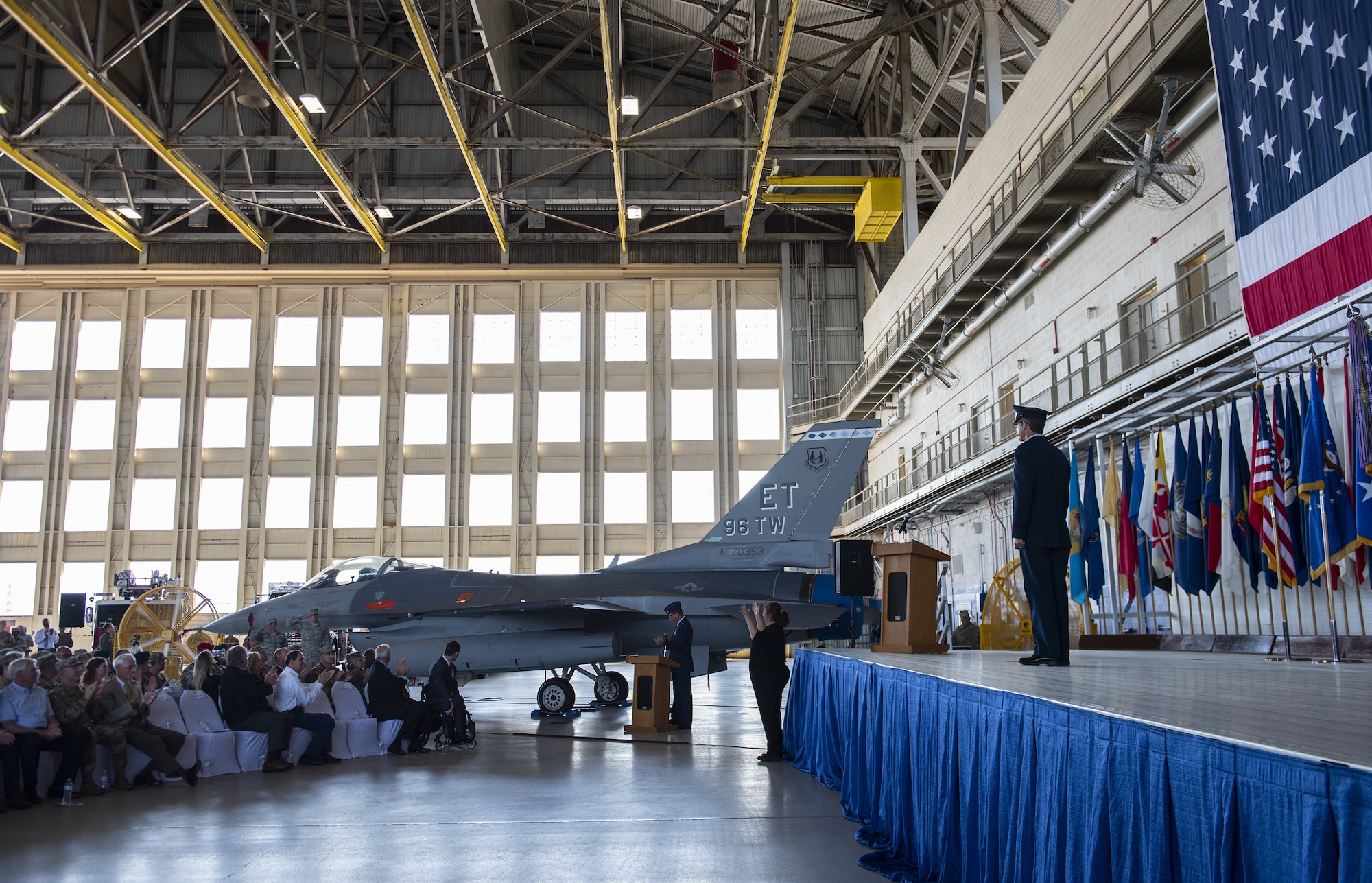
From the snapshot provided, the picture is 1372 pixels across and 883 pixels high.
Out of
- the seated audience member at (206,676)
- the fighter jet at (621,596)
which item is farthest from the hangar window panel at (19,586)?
the seated audience member at (206,676)

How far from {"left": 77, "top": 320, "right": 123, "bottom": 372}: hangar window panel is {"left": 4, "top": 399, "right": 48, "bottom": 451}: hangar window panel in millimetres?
2067

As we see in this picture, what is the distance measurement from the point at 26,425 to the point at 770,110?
1189 inches

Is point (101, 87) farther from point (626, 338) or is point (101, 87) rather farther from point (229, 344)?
point (626, 338)

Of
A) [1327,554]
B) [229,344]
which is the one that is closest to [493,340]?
[229,344]

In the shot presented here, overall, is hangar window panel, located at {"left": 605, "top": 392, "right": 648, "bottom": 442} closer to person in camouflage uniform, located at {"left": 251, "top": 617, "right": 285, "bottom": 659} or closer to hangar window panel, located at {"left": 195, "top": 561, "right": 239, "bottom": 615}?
hangar window panel, located at {"left": 195, "top": 561, "right": 239, "bottom": 615}

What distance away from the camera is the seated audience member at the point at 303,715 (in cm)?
939

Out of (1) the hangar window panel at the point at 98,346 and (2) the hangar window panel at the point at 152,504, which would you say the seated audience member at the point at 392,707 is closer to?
(2) the hangar window panel at the point at 152,504

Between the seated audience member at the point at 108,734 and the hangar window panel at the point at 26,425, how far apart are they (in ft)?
107

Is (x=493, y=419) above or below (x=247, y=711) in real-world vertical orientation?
above

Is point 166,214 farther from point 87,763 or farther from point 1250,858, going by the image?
point 1250,858

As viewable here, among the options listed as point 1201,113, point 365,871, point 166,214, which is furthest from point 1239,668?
point 166,214

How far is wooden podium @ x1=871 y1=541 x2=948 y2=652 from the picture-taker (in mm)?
6836

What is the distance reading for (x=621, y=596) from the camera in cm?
1363

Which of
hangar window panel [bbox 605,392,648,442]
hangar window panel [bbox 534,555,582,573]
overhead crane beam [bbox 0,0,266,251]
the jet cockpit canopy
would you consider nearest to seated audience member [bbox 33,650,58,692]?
the jet cockpit canopy
